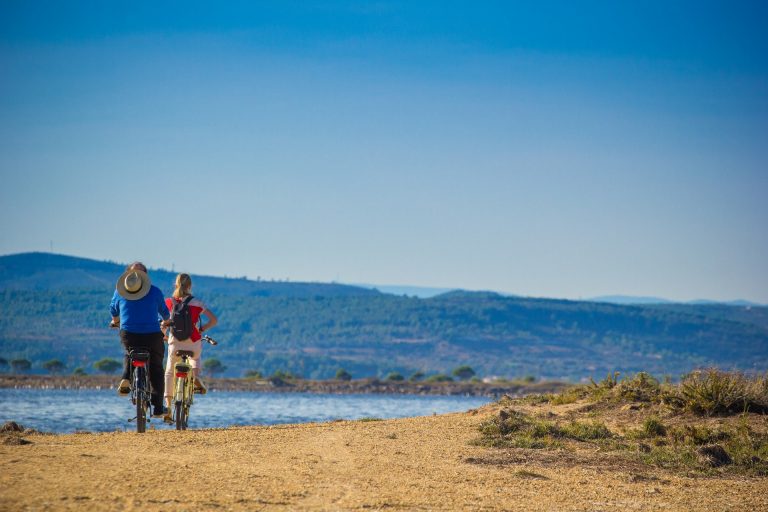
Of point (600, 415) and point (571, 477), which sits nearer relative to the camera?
point (571, 477)

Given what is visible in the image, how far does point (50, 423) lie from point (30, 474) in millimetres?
22729

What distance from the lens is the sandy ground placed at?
33.0ft

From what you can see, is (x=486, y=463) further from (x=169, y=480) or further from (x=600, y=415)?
(x=600, y=415)

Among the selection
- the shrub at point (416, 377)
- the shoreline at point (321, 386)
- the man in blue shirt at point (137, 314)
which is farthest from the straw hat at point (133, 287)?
the shrub at point (416, 377)

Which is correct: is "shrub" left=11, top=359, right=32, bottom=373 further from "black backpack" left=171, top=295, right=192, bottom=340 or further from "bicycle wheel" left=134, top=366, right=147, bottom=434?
"bicycle wheel" left=134, top=366, right=147, bottom=434

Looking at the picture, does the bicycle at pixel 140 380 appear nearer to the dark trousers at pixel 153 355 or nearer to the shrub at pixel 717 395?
the dark trousers at pixel 153 355

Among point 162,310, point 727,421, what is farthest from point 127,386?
point 727,421

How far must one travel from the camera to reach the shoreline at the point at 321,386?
104 m

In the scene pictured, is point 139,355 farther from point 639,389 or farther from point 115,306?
point 639,389

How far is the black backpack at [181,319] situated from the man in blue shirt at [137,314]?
72 centimetres

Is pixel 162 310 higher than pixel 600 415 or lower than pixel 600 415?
higher

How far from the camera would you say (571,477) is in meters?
13.0

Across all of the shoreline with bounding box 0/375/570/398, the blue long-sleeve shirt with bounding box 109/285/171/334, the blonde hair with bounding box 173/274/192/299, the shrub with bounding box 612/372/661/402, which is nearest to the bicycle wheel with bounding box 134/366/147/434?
the blue long-sleeve shirt with bounding box 109/285/171/334

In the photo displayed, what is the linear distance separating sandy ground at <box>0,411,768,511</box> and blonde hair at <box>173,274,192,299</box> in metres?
2.20
